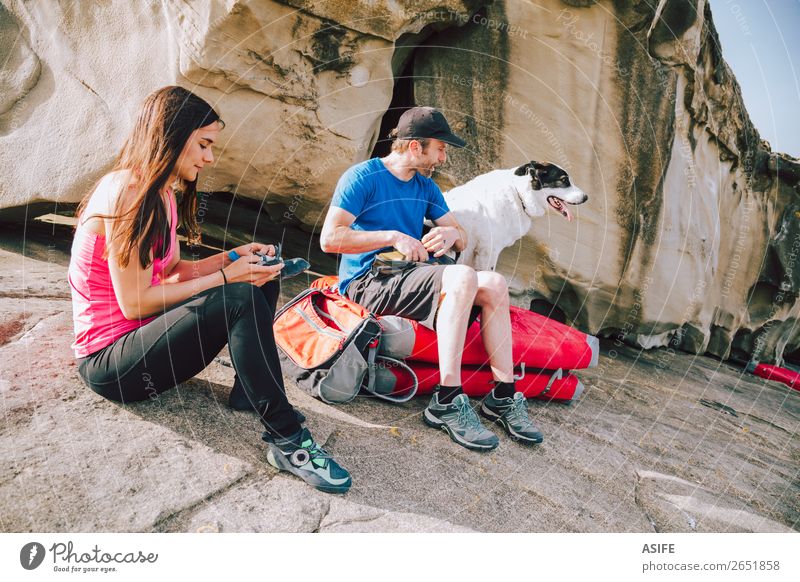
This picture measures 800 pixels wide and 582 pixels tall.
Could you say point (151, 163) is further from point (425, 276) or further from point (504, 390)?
point (504, 390)

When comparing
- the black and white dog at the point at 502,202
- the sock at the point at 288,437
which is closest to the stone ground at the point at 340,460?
the sock at the point at 288,437

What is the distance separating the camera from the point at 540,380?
3541mm

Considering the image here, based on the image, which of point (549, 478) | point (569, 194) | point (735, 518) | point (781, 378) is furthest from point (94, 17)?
point (781, 378)

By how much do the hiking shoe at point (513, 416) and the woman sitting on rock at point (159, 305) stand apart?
115 cm

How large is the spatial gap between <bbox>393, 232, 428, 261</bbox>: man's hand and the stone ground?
35.3 inches

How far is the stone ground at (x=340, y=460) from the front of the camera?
199cm

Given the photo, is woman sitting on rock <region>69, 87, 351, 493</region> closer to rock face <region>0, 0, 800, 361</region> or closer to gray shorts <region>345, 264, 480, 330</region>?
gray shorts <region>345, 264, 480, 330</region>

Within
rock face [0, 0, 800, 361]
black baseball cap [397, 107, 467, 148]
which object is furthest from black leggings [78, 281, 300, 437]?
rock face [0, 0, 800, 361]

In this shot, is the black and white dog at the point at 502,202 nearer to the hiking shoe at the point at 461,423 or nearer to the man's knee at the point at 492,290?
the man's knee at the point at 492,290

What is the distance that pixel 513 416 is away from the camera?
10.1ft

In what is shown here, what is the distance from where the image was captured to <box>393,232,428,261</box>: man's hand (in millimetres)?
3289

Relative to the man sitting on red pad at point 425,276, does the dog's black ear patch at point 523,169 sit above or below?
above

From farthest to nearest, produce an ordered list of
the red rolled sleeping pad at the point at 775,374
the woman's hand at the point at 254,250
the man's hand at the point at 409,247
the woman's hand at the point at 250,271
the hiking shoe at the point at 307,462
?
1. the red rolled sleeping pad at the point at 775,374
2. the man's hand at the point at 409,247
3. the woman's hand at the point at 254,250
4. the woman's hand at the point at 250,271
5. the hiking shoe at the point at 307,462
